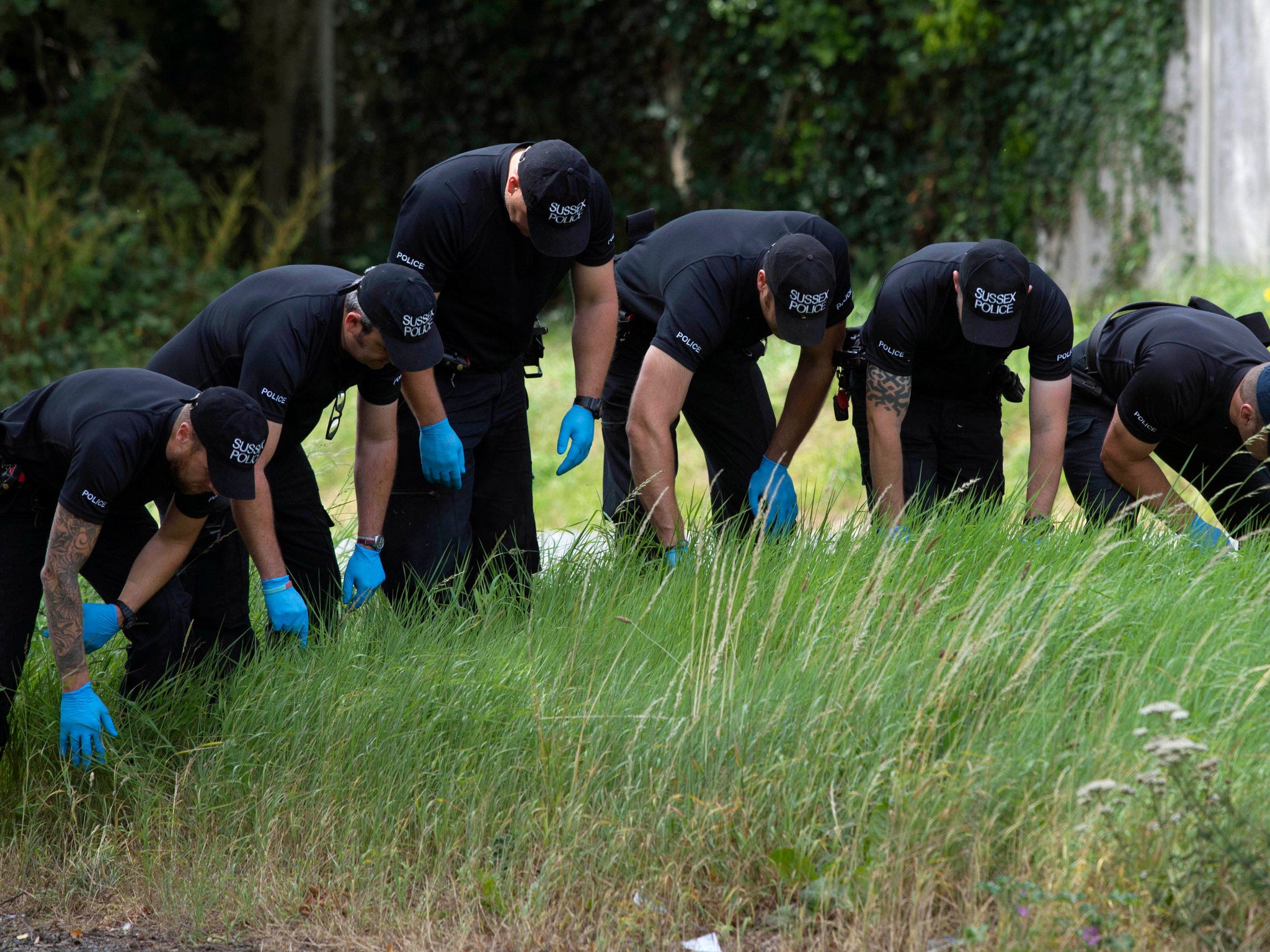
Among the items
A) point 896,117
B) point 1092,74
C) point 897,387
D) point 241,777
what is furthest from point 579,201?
point 896,117

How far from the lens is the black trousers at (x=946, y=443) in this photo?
4.53 metres

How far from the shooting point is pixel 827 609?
3.46 metres

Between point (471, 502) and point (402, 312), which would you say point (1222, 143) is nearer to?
point (471, 502)

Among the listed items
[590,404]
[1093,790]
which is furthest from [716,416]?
[1093,790]

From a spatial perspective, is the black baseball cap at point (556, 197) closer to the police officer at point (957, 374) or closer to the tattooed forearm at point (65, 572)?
the police officer at point (957, 374)

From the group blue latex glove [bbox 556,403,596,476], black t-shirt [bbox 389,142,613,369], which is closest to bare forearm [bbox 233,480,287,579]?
black t-shirt [bbox 389,142,613,369]

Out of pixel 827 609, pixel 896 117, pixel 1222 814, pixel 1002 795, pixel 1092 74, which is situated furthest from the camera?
pixel 896 117

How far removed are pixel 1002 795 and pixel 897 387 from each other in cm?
171

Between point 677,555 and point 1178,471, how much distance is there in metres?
2.07

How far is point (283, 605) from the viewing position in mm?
3797

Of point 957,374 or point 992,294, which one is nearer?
point 992,294

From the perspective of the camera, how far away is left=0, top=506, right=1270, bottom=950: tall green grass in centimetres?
288

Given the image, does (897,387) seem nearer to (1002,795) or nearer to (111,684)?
(1002,795)

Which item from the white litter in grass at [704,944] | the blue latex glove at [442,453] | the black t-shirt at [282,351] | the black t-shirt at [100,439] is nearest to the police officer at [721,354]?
the blue latex glove at [442,453]
